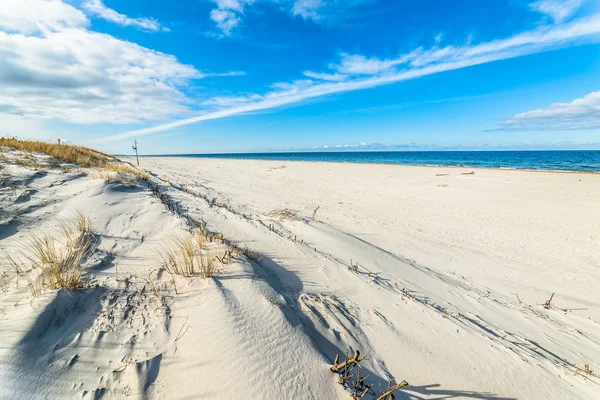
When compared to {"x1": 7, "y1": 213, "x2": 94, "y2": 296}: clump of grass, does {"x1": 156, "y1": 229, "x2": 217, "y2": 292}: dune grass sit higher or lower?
lower

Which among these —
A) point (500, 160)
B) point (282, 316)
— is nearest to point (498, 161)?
point (500, 160)

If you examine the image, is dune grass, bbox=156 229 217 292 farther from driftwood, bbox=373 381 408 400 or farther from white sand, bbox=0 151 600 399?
driftwood, bbox=373 381 408 400

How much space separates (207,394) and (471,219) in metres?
9.54

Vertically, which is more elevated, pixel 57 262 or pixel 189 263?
pixel 57 262

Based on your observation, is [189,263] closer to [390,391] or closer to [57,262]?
[57,262]

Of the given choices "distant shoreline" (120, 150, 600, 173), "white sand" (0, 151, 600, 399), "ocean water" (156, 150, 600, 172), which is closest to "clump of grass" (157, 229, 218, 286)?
"white sand" (0, 151, 600, 399)

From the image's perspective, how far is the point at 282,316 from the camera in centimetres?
226

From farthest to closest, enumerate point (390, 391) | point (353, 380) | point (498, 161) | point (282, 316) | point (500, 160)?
point (500, 160), point (498, 161), point (282, 316), point (353, 380), point (390, 391)

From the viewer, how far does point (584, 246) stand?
6.57m

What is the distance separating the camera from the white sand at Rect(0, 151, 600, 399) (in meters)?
1.72

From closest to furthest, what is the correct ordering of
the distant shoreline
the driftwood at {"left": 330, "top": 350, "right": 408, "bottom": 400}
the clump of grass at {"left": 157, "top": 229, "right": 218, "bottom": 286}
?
1. the driftwood at {"left": 330, "top": 350, "right": 408, "bottom": 400}
2. the clump of grass at {"left": 157, "top": 229, "right": 218, "bottom": 286}
3. the distant shoreline

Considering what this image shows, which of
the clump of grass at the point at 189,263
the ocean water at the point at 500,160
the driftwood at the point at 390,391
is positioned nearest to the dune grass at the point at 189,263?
the clump of grass at the point at 189,263

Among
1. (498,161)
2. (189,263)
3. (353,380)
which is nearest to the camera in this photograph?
(353,380)

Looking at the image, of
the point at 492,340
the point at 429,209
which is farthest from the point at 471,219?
the point at 492,340
